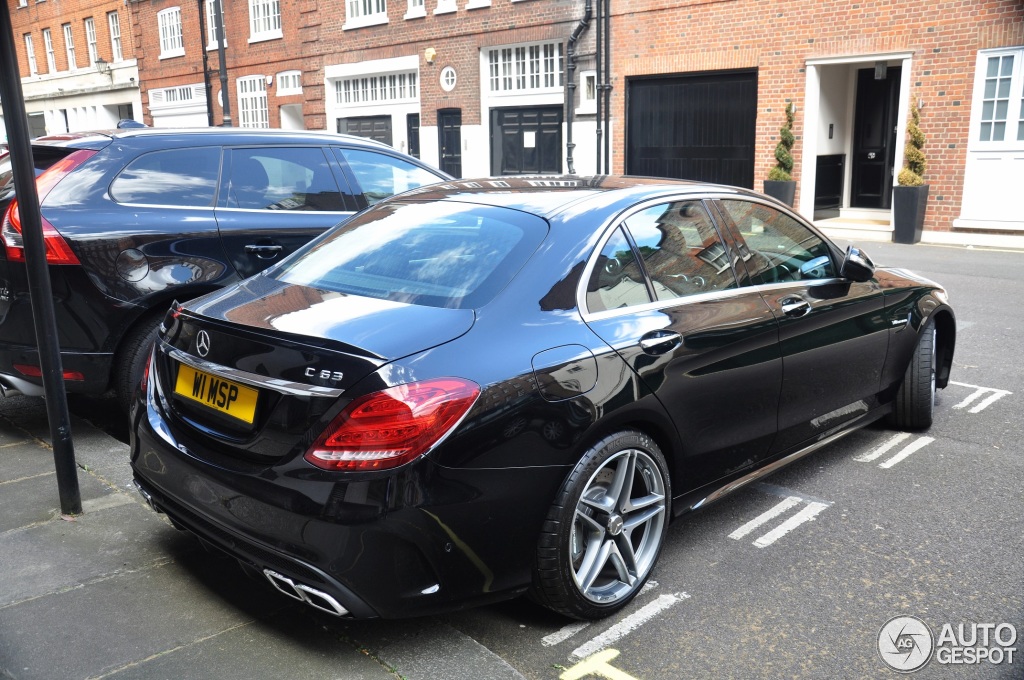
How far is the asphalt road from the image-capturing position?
3.03m

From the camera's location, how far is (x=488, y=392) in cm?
286

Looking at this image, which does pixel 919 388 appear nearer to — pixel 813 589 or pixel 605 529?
pixel 813 589

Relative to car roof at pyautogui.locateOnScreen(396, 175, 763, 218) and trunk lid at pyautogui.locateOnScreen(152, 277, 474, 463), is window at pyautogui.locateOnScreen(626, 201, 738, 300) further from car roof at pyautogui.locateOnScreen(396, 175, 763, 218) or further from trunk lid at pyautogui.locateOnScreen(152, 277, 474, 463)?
trunk lid at pyautogui.locateOnScreen(152, 277, 474, 463)

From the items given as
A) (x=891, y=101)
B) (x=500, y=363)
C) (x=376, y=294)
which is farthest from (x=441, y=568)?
(x=891, y=101)

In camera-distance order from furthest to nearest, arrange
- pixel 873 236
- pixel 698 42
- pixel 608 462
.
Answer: pixel 698 42 → pixel 873 236 → pixel 608 462

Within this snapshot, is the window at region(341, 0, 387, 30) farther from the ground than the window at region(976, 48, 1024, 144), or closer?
farther from the ground

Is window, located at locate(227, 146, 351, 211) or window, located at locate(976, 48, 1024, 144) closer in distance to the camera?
window, located at locate(227, 146, 351, 211)

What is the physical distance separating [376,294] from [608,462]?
1.04 meters

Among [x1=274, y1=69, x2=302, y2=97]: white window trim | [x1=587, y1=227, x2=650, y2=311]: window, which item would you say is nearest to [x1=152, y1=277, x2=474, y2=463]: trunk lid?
[x1=587, y1=227, x2=650, y2=311]: window

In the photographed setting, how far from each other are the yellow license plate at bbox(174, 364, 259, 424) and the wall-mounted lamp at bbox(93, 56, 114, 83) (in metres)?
40.1

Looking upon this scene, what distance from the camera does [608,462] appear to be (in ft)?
10.6

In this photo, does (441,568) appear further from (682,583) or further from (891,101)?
(891,101)

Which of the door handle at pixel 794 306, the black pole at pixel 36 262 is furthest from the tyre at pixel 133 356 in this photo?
the door handle at pixel 794 306

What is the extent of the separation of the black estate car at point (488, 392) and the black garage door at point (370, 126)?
76.8 feet
